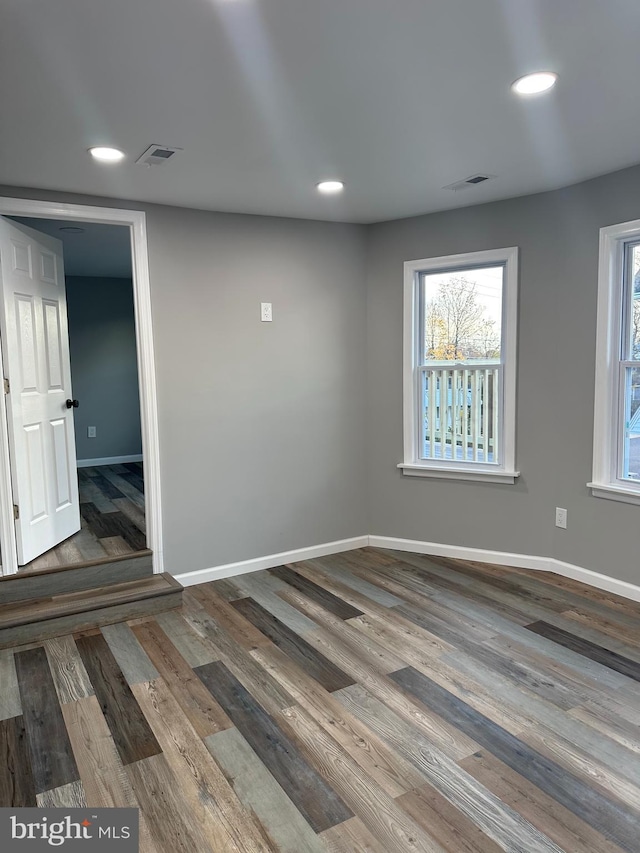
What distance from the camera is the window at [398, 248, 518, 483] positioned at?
3828 mm

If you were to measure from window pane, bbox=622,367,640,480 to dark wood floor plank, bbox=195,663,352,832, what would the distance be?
239 centimetres

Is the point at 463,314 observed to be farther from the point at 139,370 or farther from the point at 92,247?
the point at 92,247

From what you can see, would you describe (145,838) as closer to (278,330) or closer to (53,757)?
(53,757)

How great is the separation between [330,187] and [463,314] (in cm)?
129

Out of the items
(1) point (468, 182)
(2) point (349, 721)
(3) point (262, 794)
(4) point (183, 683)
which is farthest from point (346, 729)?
(1) point (468, 182)

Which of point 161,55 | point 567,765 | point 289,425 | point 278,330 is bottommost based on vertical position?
point 567,765

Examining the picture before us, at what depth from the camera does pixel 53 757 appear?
2.13 m

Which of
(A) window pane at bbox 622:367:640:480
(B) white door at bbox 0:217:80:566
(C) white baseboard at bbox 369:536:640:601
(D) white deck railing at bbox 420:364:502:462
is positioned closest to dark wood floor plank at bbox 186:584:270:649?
(B) white door at bbox 0:217:80:566

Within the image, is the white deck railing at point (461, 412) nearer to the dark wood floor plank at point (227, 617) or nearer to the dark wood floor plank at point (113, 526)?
the dark wood floor plank at point (227, 617)

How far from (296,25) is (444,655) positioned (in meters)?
2.56

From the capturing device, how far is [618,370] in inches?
133

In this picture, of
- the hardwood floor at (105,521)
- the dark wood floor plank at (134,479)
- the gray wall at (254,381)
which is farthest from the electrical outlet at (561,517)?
the dark wood floor plank at (134,479)

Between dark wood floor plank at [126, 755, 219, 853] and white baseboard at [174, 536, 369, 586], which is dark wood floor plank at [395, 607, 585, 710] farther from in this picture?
dark wood floor plank at [126, 755, 219, 853]

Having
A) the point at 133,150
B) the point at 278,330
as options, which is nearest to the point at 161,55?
the point at 133,150
